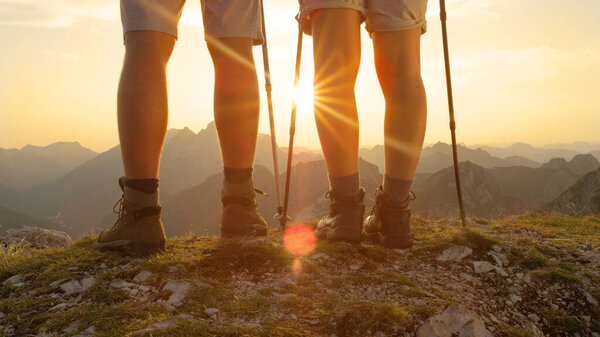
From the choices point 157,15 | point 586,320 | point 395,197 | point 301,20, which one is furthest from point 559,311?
point 157,15

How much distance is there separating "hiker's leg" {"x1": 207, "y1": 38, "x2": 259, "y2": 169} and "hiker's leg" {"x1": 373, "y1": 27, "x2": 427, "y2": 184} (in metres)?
1.26

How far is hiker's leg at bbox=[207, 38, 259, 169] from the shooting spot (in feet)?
10.5

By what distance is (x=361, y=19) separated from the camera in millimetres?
3123

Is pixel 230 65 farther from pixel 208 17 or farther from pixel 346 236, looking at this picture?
pixel 346 236

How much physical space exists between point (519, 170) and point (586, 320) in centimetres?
20205

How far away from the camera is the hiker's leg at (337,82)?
289cm

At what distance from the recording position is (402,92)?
298 cm

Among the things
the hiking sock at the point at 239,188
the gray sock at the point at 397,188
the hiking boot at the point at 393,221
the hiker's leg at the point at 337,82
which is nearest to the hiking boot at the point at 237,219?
the hiking sock at the point at 239,188

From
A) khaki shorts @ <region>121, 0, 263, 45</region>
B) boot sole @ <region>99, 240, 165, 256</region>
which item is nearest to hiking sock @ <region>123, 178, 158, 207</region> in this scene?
boot sole @ <region>99, 240, 165, 256</region>

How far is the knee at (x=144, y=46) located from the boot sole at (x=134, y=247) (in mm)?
1532

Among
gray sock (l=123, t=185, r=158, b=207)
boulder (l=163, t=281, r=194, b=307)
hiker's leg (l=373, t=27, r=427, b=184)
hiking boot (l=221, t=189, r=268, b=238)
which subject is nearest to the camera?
boulder (l=163, t=281, r=194, b=307)

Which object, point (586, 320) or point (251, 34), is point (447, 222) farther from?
point (251, 34)

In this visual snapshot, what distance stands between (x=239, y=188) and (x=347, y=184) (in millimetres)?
1084

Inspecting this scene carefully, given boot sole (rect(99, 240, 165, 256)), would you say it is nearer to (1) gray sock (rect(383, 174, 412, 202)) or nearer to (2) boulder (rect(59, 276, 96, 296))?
(2) boulder (rect(59, 276, 96, 296))
